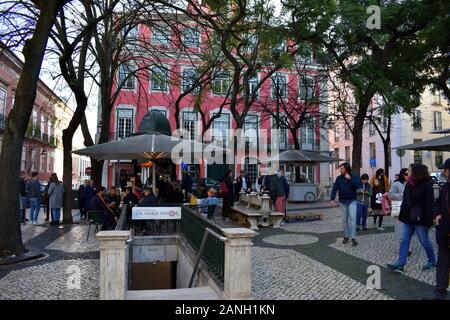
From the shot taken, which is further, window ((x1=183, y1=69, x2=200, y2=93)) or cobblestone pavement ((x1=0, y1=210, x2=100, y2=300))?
window ((x1=183, y1=69, x2=200, y2=93))

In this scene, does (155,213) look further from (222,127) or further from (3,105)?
(3,105)

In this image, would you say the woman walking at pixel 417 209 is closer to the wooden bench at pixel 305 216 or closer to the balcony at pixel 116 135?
the wooden bench at pixel 305 216

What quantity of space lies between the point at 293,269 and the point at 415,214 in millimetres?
2248

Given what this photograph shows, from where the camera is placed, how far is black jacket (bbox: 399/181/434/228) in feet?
20.4

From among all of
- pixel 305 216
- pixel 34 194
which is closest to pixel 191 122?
pixel 34 194

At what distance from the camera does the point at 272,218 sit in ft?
41.0

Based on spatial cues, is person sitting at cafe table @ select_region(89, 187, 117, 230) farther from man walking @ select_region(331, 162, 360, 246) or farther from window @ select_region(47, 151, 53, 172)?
window @ select_region(47, 151, 53, 172)

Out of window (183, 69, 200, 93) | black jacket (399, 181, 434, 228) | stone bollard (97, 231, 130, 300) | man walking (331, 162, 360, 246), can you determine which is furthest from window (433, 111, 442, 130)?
stone bollard (97, 231, 130, 300)

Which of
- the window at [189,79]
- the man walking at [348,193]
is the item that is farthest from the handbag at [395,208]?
the window at [189,79]

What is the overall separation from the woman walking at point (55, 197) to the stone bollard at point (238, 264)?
34.5ft

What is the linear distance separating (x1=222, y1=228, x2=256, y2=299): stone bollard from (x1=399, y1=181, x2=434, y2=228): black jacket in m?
2.97

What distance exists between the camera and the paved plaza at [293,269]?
18.8 feet

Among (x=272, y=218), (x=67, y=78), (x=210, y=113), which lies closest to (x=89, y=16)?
(x=67, y=78)
